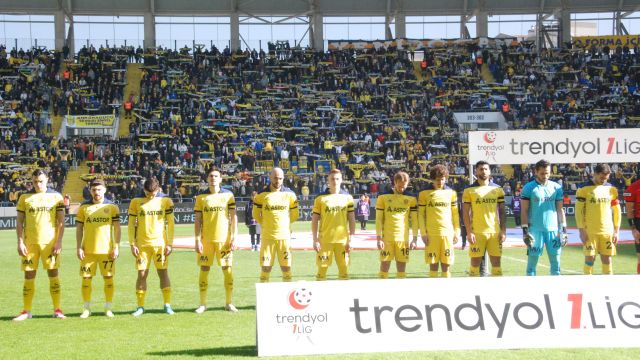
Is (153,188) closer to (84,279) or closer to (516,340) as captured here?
(84,279)

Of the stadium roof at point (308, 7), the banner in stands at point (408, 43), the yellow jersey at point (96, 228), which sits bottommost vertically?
the yellow jersey at point (96, 228)

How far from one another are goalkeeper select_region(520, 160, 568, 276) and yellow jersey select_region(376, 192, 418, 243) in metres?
1.83

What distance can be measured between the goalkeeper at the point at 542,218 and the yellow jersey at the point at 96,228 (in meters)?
6.49

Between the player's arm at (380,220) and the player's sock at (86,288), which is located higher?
the player's arm at (380,220)

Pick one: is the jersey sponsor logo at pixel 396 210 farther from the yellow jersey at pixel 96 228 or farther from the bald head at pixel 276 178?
the yellow jersey at pixel 96 228

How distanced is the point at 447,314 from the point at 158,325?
433 cm

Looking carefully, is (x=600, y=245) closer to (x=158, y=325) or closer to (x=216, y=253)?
(x=216, y=253)

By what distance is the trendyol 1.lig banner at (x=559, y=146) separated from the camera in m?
16.6

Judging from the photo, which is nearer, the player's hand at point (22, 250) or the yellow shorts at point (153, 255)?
the player's hand at point (22, 250)

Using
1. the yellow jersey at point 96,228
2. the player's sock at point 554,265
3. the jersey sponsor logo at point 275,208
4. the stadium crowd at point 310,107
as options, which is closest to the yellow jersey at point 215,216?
the jersey sponsor logo at point 275,208

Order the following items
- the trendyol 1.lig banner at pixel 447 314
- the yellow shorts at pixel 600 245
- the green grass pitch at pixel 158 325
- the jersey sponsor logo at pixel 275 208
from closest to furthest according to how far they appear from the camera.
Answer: the trendyol 1.lig banner at pixel 447 314 → the green grass pitch at pixel 158 325 → the jersey sponsor logo at pixel 275 208 → the yellow shorts at pixel 600 245

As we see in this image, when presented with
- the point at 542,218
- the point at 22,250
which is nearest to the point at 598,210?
the point at 542,218

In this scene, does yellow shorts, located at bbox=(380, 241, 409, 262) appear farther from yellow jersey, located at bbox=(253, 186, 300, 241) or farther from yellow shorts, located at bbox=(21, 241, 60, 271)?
yellow shorts, located at bbox=(21, 241, 60, 271)

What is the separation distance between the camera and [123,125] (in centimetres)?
4384
